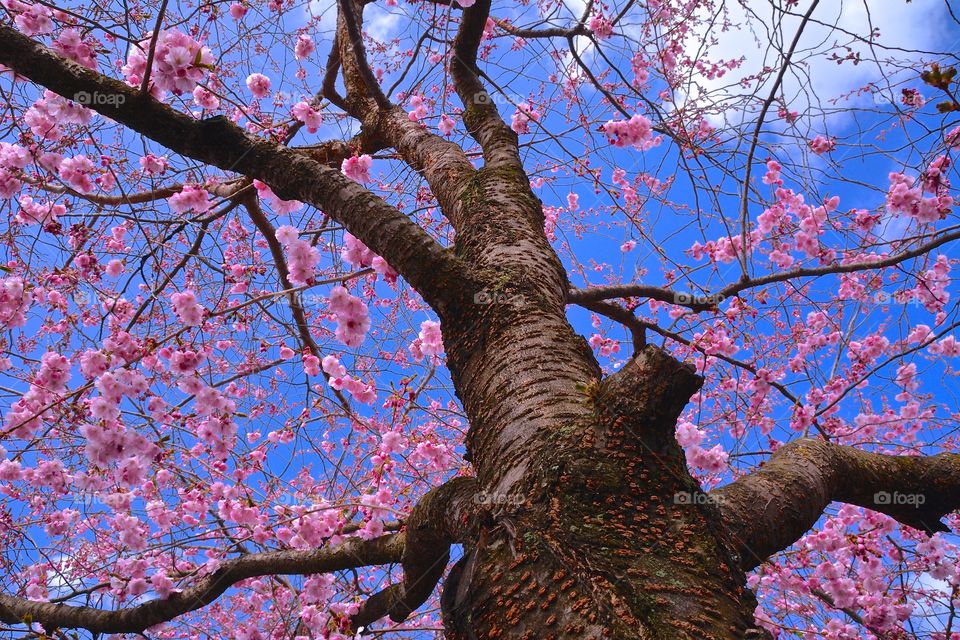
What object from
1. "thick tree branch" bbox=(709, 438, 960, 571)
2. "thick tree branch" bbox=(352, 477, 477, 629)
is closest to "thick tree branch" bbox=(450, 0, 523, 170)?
"thick tree branch" bbox=(352, 477, 477, 629)

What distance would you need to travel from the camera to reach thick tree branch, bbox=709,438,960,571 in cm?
145

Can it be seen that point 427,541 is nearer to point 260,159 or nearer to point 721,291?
point 260,159

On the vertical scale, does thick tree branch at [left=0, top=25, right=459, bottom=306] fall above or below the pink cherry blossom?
below

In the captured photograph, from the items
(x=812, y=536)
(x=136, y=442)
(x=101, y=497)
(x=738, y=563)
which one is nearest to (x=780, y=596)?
(x=812, y=536)

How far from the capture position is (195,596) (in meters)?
2.60

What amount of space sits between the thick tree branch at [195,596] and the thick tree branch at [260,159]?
128 cm

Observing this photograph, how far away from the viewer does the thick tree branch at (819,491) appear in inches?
56.9

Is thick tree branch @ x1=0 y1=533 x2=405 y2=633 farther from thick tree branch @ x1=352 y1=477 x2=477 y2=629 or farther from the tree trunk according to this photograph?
the tree trunk

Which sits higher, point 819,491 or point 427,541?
point 427,541

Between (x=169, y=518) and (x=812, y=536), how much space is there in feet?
13.2

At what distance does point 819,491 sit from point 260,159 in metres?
2.14

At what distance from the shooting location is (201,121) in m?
1.96

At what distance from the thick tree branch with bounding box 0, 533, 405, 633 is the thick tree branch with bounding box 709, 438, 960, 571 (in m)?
1.47

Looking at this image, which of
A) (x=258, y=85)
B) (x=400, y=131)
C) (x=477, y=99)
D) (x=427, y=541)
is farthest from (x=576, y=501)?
(x=258, y=85)
